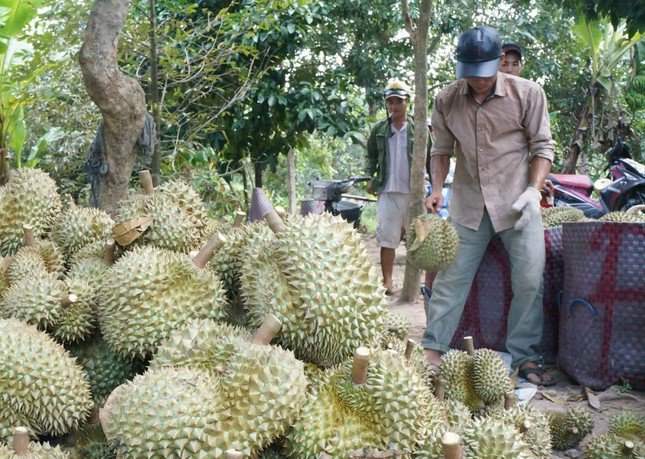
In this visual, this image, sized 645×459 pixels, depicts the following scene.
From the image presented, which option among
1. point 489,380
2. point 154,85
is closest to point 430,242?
point 489,380

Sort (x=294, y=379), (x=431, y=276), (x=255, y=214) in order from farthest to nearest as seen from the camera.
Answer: (x=431, y=276) → (x=255, y=214) → (x=294, y=379)

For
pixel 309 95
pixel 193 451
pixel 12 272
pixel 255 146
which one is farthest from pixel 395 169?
pixel 193 451

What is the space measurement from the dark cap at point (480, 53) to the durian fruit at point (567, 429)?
1788mm

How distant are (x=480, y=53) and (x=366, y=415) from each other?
98.6 inches

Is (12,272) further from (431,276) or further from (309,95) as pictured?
(309,95)

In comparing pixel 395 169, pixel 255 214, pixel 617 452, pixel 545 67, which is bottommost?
pixel 617 452

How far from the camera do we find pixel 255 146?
744 centimetres

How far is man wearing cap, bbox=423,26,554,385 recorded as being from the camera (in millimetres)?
3436

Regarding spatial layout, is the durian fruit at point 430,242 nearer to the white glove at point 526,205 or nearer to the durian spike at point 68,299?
the white glove at point 526,205

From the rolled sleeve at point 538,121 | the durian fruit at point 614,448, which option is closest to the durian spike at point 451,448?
the durian fruit at point 614,448

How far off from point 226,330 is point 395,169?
4.81 metres

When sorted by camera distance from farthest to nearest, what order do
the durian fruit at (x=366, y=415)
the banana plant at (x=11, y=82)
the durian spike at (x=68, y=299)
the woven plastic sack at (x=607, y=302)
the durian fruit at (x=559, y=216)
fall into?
the durian fruit at (x=559, y=216) → the banana plant at (x=11, y=82) → the woven plastic sack at (x=607, y=302) → the durian spike at (x=68, y=299) → the durian fruit at (x=366, y=415)

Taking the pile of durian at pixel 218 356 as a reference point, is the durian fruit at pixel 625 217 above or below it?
→ below

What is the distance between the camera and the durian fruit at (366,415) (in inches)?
52.2
